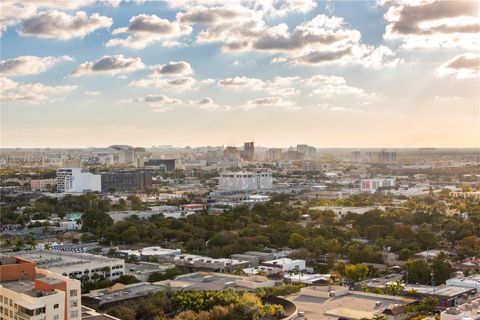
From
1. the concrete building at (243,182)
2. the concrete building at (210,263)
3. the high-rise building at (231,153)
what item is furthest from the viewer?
the high-rise building at (231,153)

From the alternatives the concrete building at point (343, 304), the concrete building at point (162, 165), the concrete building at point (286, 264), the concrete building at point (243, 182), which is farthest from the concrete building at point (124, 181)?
the concrete building at point (343, 304)

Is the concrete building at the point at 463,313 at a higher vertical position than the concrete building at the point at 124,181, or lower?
lower

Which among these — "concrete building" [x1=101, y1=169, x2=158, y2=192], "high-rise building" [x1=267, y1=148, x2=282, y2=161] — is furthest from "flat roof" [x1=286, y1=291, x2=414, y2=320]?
"high-rise building" [x1=267, y1=148, x2=282, y2=161]

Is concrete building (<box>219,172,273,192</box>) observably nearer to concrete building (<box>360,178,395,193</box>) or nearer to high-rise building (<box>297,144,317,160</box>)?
concrete building (<box>360,178,395,193</box>)

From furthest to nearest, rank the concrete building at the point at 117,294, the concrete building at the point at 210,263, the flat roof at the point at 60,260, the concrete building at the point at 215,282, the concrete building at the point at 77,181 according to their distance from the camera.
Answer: the concrete building at the point at 77,181, the concrete building at the point at 210,263, the flat roof at the point at 60,260, the concrete building at the point at 215,282, the concrete building at the point at 117,294

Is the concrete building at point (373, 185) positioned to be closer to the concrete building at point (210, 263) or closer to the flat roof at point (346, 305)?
the concrete building at point (210, 263)

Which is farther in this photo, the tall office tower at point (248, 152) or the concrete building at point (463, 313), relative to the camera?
the tall office tower at point (248, 152)

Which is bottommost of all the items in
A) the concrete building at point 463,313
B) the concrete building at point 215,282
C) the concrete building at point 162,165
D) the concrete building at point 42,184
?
the concrete building at point 215,282
